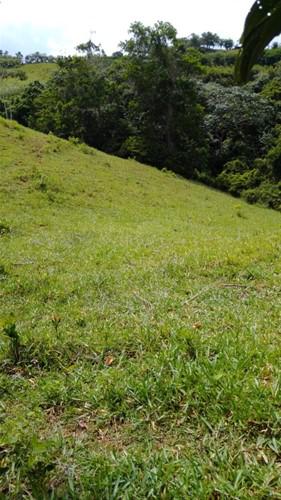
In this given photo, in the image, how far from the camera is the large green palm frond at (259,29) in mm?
694

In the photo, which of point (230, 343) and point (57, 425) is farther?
point (230, 343)

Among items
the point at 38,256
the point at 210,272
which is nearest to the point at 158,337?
the point at 210,272

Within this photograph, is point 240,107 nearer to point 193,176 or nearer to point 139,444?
point 193,176

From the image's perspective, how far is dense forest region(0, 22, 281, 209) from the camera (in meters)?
24.2

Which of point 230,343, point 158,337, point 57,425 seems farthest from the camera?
point 158,337

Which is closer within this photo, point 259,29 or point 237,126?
point 259,29

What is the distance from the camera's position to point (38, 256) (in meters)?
5.93

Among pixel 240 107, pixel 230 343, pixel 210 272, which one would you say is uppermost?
pixel 240 107

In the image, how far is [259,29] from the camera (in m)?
0.71

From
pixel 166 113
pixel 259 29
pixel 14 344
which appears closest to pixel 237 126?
pixel 166 113

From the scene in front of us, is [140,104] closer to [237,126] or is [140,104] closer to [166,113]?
[166,113]

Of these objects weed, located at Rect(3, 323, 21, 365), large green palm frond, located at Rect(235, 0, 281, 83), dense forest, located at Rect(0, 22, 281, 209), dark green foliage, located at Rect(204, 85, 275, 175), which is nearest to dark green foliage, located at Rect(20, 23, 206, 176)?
dense forest, located at Rect(0, 22, 281, 209)

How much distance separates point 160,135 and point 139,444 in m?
24.9

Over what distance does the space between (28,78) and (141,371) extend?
57617 millimetres
